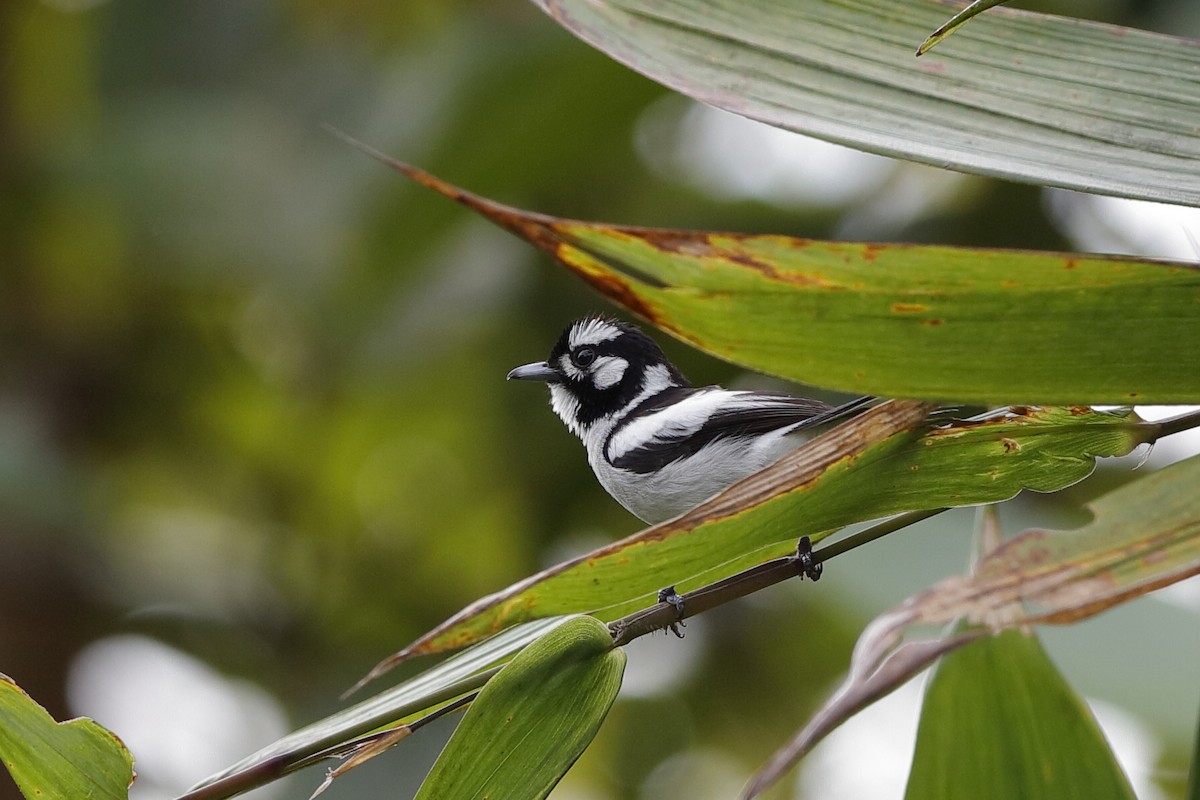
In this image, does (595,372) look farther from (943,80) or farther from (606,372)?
(943,80)

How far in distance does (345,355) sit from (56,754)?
2.56 metres

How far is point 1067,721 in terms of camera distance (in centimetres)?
96

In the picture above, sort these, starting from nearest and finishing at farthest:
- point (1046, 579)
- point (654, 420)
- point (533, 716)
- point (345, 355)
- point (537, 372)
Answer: point (1046, 579), point (533, 716), point (654, 420), point (537, 372), point (345, 355)

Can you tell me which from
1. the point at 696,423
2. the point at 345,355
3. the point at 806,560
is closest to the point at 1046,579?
the point at 806,560

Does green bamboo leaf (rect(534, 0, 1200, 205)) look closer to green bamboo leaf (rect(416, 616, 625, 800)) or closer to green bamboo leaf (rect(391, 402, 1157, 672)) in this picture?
green bamboo leaf (rect(391, 402, 1157, 672))

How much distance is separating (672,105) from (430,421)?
4.43ft

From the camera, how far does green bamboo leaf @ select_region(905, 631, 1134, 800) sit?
0.95m

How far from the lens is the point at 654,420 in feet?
8.15

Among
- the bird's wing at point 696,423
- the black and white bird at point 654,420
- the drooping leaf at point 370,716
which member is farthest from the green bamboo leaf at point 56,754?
the bird's wing at point 696,423

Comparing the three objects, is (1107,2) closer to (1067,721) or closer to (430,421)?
(430,421)

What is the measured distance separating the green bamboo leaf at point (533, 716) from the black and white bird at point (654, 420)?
94cm

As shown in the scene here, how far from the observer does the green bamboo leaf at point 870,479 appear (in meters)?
1.02

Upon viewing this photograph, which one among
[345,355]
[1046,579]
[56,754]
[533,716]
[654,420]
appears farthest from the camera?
[345,355]

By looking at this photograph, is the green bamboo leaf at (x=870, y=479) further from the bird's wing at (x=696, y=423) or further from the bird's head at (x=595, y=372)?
the bird's head at (x=595, y=372)
